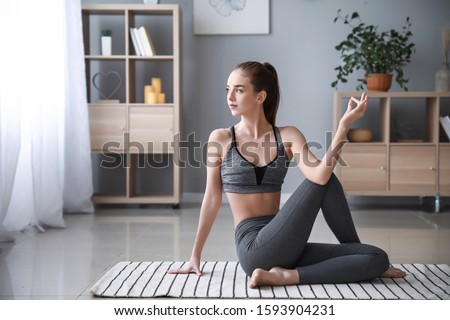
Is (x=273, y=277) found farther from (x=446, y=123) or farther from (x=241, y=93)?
(x=446, y=123)

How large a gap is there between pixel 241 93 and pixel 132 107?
2466 mm

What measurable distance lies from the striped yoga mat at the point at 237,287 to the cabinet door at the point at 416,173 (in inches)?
80.2

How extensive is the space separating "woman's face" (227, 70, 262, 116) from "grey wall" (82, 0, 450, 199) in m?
2.72

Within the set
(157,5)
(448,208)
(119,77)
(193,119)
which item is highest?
(157,5)

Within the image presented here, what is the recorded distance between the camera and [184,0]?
525cm

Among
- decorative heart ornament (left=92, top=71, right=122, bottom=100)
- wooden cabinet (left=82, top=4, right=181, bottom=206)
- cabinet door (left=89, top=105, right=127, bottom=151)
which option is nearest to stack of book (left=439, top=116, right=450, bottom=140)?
wooden cabinet (left=82, top=4, right=181, bottom=206)

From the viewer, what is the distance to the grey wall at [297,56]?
5.16 metres

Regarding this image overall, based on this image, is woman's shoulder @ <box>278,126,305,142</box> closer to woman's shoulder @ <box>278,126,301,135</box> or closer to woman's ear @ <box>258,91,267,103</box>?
woman's shoulder @ <box>278,126,301,135</box>

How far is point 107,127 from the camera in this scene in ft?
16.0

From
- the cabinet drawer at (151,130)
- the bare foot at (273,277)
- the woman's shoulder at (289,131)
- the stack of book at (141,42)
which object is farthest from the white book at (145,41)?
the bare foot at (273,277)

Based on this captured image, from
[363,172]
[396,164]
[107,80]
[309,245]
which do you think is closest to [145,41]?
[107,80]
